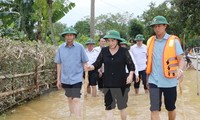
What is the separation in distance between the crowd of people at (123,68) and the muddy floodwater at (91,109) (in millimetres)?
931

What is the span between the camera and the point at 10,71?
291 inches

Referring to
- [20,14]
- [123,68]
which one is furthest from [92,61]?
[20,14]

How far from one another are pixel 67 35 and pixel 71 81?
82 centimetres

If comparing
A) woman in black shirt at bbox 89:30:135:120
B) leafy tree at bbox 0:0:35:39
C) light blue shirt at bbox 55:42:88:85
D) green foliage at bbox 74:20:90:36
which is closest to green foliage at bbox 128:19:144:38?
leafy tree at bbox 0:0:35:39

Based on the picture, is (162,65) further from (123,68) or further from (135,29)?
(135,29)

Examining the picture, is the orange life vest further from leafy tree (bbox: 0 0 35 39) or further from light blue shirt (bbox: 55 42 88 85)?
leafy tree (bbox: 0 0 35 39)

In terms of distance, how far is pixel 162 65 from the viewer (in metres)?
4.99

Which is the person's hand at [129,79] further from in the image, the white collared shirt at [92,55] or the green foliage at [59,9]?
the green foliage at [59,9]

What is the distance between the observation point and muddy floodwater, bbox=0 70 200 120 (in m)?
7.12

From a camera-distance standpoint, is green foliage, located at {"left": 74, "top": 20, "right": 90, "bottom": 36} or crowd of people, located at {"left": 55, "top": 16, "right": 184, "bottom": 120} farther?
green foliage, located at {"left": 74, "top": 20, "right": 90, "bottom": 36}

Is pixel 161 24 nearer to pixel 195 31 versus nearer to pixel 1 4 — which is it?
pixel 1 4

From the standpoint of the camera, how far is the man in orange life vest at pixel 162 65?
495cm

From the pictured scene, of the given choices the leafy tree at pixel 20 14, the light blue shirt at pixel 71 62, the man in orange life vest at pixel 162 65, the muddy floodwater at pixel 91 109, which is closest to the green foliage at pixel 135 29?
the leafy tree at pixel 20 14

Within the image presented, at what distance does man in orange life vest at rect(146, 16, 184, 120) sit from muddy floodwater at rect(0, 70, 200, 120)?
3.72 ft
